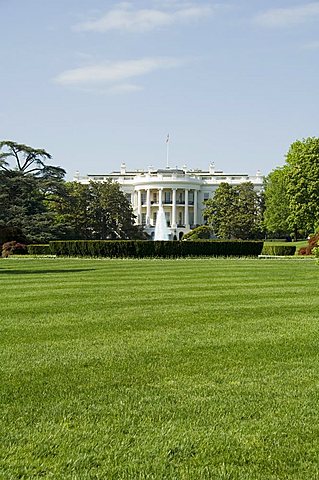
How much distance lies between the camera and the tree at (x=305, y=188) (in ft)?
213

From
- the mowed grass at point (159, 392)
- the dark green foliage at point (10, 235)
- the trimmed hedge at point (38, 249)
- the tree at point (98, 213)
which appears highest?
the tree at point (98, 213)

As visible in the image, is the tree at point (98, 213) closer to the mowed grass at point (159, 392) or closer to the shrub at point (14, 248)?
the shrub at point (14, 248)

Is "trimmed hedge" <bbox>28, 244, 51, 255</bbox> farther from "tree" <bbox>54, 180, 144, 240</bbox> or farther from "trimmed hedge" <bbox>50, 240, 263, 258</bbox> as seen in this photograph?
"tree" <bbox>54, 180, 144, 240</bbox>

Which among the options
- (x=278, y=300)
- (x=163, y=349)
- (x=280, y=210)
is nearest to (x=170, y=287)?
(x=278, y=300)

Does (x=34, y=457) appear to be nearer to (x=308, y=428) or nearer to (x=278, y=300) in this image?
(x=308, y=428)

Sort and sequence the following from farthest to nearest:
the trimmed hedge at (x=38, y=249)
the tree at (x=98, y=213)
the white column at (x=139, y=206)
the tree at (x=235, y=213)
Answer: the white column at (x=139, y=206)
the tree at (x=235, y=213)
the tree at (x=98, y=213)
the trimmed hedge at (x=38, y=249)

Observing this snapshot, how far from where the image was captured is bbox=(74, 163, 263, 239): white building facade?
11600 cm

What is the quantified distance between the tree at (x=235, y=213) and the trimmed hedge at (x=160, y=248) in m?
46.0

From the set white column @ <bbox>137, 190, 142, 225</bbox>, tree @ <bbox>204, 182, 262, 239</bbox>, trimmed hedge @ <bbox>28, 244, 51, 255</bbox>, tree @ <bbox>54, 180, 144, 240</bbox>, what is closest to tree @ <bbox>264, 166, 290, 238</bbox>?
tree @ <bbox>204, 182, 262, 239</bbox>

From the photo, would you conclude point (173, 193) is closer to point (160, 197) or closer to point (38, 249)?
point (160, 197)

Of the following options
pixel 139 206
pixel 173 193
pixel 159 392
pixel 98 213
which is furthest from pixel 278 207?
pixel 159 392

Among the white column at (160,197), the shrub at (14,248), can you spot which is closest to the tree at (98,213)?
the white column at (160,197)

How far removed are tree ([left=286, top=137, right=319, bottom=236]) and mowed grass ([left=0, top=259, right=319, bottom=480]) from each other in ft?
173

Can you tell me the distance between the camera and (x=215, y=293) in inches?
661
